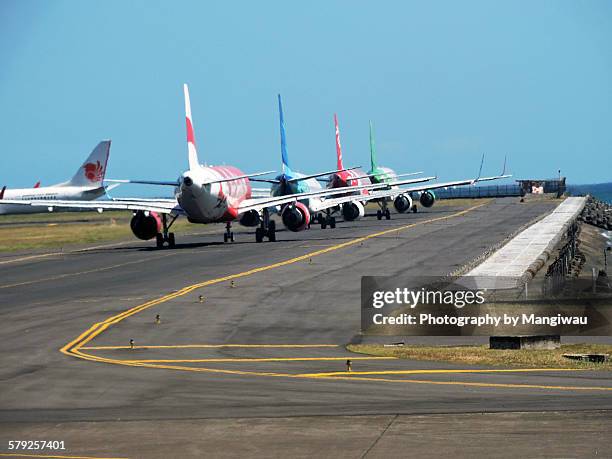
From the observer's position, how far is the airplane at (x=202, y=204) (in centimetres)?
7100

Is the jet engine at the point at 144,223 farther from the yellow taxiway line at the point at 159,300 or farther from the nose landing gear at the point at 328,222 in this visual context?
the nose landing gear at the point at 328,222

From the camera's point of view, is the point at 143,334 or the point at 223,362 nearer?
the point at 223,362

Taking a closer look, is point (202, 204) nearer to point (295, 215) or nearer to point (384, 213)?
point (295, 215)

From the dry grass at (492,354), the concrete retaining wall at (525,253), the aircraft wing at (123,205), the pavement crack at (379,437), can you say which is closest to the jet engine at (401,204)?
the concrete retaining wall at (525,253)

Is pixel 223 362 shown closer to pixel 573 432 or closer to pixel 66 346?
pixel 66 346

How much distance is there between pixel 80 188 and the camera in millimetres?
149375

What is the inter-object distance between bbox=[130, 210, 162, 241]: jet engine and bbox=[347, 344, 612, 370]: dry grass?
→ 45.4 m

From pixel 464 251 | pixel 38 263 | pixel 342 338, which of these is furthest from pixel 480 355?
pixel 38 263

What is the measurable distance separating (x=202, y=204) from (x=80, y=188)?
8048 cm

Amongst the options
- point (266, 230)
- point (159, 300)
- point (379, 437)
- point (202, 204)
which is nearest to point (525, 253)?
point (202, 204)

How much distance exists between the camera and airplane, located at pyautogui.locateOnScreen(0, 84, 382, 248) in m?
71.0

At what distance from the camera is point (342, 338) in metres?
34.2

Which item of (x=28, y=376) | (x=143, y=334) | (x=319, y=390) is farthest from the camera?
(x=143, y=334)

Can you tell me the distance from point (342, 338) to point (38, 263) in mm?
40159
